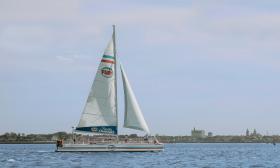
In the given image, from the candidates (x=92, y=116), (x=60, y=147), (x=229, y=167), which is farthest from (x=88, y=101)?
(x=229, y=167)

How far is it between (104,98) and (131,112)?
434cm

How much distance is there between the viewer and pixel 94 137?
90750mm

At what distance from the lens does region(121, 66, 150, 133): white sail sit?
8850 cm

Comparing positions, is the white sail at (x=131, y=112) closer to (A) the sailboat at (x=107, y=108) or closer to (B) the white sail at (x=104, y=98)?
(A) the sailboat at (x=107, y=108)

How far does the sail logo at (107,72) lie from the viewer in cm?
8888

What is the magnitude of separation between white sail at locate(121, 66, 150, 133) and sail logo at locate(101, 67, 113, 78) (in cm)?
208

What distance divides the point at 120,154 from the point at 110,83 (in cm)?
1040

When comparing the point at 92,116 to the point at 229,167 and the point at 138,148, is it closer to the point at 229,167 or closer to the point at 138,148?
the point at 138,148

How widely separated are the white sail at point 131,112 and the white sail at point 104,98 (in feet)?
5.75

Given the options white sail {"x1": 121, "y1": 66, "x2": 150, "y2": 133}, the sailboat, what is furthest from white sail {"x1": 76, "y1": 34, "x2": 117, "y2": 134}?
white sail {"x1": 121, "y1": 66, "x2": 150, "y2": 133}

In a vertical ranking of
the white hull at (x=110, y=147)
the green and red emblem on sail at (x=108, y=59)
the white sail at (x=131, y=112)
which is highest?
the green and red emblem on sail at (x=108, y=59)

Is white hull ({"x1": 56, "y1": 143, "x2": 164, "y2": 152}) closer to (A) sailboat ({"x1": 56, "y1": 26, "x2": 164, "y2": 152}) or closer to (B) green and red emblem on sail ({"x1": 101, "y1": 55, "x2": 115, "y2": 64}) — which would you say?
(A) sailboat ({"x1": 56, "y1": 26, "x2": 164, "y2": 152})

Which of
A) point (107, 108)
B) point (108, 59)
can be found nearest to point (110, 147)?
point (107, 108)

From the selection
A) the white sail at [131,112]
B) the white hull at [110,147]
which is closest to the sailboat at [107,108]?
the white sail at [131,112]
